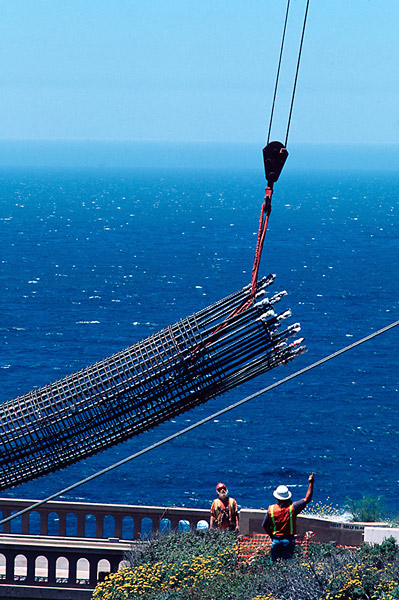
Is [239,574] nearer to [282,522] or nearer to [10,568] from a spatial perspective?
[282,522]

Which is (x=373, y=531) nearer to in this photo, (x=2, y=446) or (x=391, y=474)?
(x=2, y=446)

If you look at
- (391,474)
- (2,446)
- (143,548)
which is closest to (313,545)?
(143,548)

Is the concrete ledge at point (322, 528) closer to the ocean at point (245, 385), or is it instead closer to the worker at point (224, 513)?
the worker at point (224, 513)

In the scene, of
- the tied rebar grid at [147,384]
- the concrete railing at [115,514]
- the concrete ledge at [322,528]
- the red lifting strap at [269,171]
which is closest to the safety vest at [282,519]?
the tied rebar grid at [147,384]

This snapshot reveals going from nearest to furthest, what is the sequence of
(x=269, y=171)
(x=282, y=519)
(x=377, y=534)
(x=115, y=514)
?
(x=269, y=171) → (x=282, y=519) → (x=377, y=534) → (x=115, y=514)

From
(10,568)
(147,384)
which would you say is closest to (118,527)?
(10,568)

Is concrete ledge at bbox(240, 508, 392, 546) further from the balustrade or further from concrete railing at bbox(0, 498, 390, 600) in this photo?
the balustrade

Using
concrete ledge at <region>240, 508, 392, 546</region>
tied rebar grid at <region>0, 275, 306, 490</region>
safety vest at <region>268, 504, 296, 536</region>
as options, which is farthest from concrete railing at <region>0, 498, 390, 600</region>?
safety vest at <region>268, 504, 296, 536</region>

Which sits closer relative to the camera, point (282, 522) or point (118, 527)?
point (282, 522)
